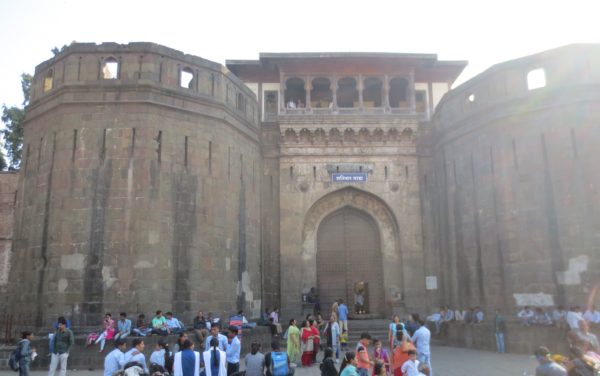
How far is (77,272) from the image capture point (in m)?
13.8

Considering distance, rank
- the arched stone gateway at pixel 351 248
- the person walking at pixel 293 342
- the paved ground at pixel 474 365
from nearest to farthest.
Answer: the paved ground at pixel 474 365
the person walking at pixel 293 342
the arched stone gateway at pixel 351 248

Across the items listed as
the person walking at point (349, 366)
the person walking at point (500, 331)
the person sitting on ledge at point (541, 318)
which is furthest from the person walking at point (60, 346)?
the person sitting on ledge at point (541, 318)

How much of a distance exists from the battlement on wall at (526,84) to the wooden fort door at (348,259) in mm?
5132

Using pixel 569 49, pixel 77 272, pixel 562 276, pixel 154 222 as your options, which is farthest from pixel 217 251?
pixel 569 49

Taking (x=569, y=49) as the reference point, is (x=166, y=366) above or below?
below

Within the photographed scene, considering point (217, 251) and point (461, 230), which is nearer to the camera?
point (217, 251)

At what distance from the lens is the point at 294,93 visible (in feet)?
72.4

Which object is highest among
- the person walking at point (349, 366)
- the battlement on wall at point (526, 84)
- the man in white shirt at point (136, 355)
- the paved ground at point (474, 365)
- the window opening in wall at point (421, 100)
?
the window opening in wall at point (421, 100)

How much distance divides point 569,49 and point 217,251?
12.1 meters

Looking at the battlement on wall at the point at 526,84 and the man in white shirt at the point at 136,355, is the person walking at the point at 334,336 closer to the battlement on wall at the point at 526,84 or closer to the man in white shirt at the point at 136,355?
the man in white shirt at the point at 136,355

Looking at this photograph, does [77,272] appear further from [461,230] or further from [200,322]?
[461,230]

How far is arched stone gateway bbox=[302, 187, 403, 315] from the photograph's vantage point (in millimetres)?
19484

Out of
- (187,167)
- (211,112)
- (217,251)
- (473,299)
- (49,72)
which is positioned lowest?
(473,299)

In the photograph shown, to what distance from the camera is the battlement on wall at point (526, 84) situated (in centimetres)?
1520
